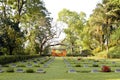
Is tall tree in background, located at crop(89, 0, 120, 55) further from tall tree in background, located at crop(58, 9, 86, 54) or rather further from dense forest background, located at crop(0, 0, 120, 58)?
tall tree in background, located at crop(58, 9, 86, 54)

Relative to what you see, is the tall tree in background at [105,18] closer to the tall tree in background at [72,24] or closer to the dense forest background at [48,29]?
the dense forest background at [48,29]

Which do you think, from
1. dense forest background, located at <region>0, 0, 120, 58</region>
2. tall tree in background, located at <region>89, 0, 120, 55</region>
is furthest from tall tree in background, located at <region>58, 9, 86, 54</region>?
tall tree in background, located at <region>89, 0, 120, 55</region>

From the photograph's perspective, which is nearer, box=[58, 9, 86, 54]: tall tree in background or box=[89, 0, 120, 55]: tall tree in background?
box=[89, 0, 120, 55]: tall tree in background

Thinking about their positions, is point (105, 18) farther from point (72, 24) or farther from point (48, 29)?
point (72, 24)

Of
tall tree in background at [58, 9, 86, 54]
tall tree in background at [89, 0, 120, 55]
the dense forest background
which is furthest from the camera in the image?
tall tree in background at [58, 9, 86, 54]

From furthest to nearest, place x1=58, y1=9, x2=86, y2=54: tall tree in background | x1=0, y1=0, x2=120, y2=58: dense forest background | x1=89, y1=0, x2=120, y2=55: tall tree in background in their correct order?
x1=58, y1=9, x2=86, y2=54: tall tree in background → x1=89, y1=0, x2=120, y2=55: tall tree in background → x1=0, y1=0, x2=120, y2=58: dense forest background

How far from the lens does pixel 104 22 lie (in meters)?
70.5

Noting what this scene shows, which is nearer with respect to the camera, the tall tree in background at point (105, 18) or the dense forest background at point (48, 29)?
the dense forest background at point (48, 29)

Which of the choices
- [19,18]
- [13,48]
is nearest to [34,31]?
[19,18]

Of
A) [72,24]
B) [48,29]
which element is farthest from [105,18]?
[72,24]

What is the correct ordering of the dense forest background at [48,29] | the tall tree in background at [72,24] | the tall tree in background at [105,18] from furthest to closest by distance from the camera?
the tall tree in background at [72,24]
the tall tree in background at [105,18]
the dense forest background at [48,29]

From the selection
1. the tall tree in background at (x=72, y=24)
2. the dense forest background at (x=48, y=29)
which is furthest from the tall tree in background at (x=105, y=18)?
the tall tree in background at (x=72, y=24)

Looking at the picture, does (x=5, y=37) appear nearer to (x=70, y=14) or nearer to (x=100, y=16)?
(x=100, y=16)

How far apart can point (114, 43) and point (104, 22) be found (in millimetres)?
5770
